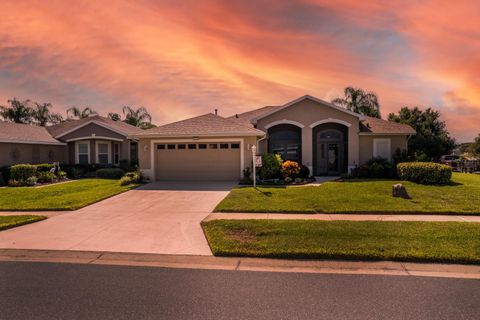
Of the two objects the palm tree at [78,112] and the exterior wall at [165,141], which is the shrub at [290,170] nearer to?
the exterior wall at [165,141]

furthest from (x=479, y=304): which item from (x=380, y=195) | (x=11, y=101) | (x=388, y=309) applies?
(x=11, y=101)

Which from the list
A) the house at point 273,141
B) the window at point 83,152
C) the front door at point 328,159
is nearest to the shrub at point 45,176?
the window at point 83,152

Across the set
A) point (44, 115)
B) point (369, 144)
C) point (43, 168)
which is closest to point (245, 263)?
point (369, 144)

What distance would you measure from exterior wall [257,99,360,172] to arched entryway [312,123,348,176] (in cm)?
52

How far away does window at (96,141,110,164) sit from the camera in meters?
23.3

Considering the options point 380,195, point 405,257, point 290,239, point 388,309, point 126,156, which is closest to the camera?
point 388,309

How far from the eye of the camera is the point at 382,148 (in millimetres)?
19812

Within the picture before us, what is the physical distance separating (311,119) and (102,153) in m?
16.7

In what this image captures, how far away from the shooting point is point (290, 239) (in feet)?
20.5

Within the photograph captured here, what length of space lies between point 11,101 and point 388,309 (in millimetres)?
49880

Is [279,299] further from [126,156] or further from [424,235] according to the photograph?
[126,156]

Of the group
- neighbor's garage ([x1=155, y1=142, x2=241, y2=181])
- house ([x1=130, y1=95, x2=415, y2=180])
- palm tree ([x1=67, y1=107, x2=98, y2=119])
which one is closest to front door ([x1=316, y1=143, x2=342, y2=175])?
house ([x1=130, y1=95, x2=415, y2=180])

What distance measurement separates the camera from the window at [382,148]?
19766mm

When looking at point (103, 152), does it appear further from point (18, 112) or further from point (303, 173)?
point (18, 112)
